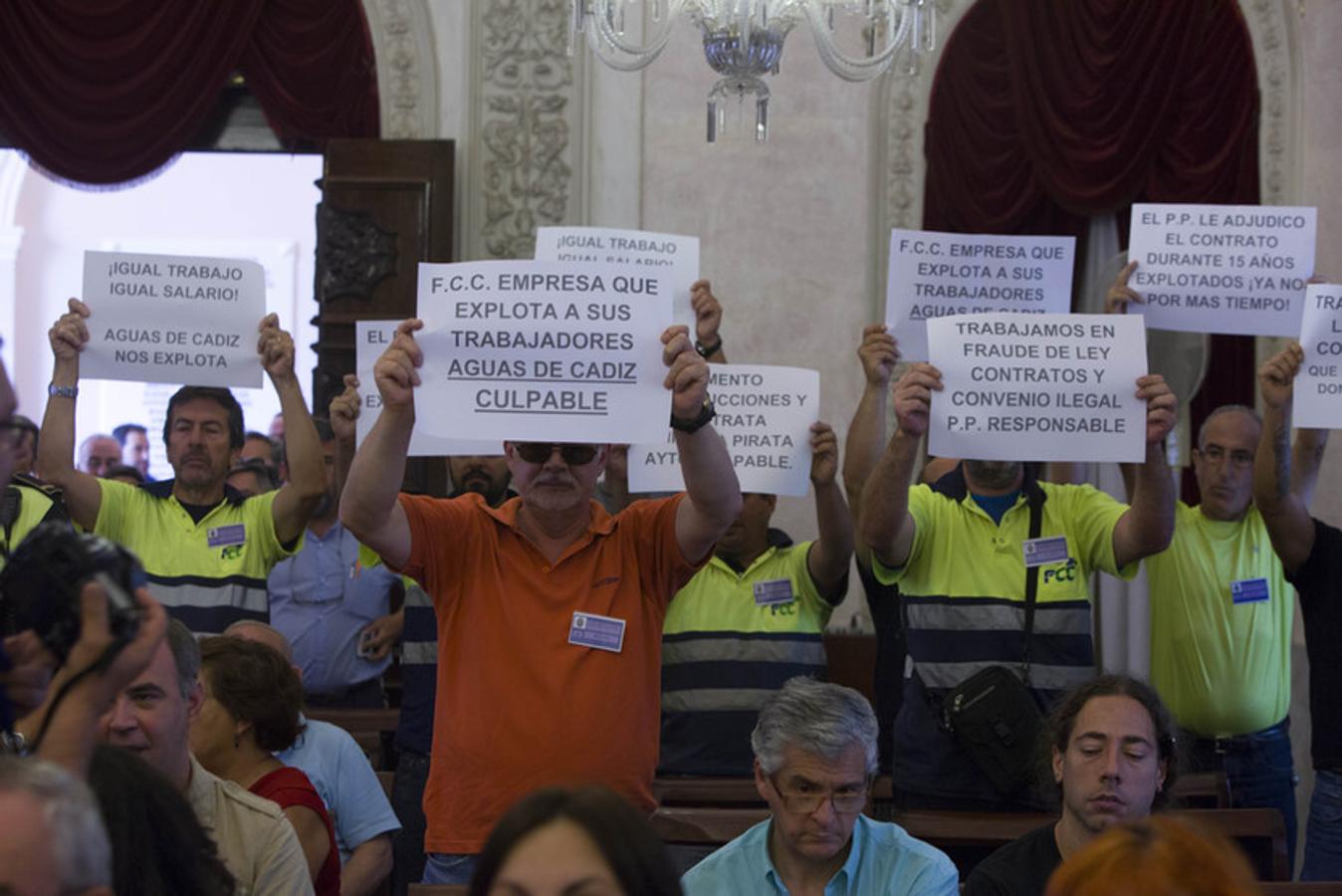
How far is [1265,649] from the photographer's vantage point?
5477mm

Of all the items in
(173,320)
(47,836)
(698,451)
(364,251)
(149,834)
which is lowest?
(149,834)

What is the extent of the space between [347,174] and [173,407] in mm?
3166

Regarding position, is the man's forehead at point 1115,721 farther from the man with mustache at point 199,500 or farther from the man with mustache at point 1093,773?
the man with mustache at point 199,500

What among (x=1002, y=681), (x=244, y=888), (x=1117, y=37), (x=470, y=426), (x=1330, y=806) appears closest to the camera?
(x=244, y=888)

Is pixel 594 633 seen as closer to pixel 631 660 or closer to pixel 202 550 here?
pixel 631 660

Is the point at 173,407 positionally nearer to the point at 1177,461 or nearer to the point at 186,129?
the point at 186,129

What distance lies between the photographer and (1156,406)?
4.48 metres

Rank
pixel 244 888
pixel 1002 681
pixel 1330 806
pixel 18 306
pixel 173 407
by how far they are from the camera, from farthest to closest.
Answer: pixel 18 306 < pixel 173 407 < pixel 1330 806 < pixel 1002 681 < pixel 244 888

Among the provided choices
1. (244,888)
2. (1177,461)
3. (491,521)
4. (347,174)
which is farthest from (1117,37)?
(244,888)

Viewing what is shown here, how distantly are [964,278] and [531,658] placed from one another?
89.0 inches

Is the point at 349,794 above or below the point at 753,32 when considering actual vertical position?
below

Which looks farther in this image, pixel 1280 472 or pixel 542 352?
pixel 1280 472

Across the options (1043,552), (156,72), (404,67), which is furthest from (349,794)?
(156,72)

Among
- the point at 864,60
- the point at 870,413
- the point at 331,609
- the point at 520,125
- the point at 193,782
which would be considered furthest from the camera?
the point at 520,125
